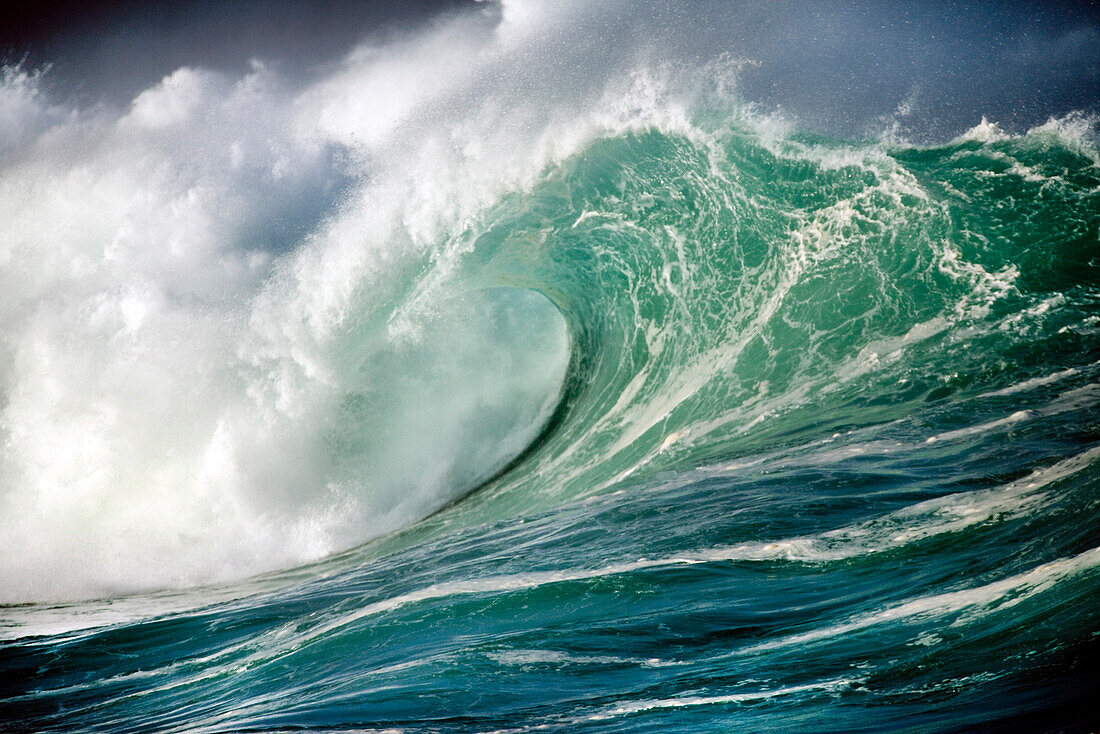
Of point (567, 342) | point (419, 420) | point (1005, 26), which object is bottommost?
point (419, 420)

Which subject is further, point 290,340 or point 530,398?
point 530,398

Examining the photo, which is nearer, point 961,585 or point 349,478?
point 961,585

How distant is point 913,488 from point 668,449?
83.6 inches

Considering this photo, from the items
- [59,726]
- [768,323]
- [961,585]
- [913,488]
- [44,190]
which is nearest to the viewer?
[961,585]

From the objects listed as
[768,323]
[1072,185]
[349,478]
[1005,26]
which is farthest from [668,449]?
[1005,26]

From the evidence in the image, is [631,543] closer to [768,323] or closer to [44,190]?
[768,323]

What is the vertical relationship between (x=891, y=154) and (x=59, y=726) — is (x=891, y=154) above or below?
above

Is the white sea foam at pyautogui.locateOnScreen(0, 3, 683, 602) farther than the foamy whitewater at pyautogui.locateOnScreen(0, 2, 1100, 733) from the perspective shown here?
Yes

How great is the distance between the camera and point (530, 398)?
24.8 ft

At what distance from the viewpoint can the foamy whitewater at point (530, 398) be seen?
290 centimetres

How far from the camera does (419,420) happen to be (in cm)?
743

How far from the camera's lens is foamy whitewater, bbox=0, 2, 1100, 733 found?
2.90 m

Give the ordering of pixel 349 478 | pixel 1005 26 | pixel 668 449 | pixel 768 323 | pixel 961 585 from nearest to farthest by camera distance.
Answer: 1. pixel 961 585
2. pixel 668 449
3. pixel 768 323
4. pixel 349 478
5. pixel 1005 26

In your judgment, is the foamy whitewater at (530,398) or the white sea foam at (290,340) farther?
the white sea foam at (290,340)
